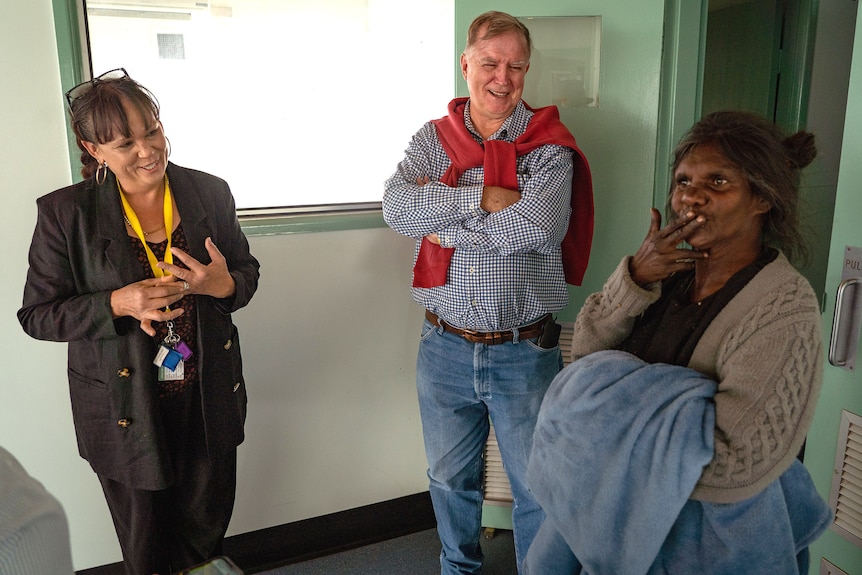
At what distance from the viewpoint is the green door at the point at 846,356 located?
1.61 meters

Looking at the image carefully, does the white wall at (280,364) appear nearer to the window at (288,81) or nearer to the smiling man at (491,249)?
the window at (288,81)

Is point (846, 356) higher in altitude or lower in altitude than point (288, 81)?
lower

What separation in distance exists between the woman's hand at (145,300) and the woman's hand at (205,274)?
0.04m

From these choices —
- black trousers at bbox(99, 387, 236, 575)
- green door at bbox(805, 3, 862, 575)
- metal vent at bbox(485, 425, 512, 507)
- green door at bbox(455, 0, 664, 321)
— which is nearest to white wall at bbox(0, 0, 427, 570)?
metal vent at bbox(485, 425, 512, 507)

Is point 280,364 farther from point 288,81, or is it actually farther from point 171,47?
point 171,47

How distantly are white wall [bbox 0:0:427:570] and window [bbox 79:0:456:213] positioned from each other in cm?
21

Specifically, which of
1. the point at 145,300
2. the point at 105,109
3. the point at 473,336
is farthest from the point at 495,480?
the point at 105,109

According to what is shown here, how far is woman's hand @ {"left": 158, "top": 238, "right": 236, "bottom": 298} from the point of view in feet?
5.25

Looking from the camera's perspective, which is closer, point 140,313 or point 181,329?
point 140,313

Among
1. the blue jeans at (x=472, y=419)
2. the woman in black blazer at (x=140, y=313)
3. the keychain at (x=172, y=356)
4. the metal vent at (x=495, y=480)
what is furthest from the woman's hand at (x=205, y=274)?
the metal vent at (x=495, y=480)

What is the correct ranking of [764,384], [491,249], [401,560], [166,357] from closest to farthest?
[764,384]
[166,357]
[491,249]
[401,560]

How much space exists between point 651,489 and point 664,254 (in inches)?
18.5

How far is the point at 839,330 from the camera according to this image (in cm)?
161

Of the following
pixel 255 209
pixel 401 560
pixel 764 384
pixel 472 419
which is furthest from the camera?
pixel 401 560
